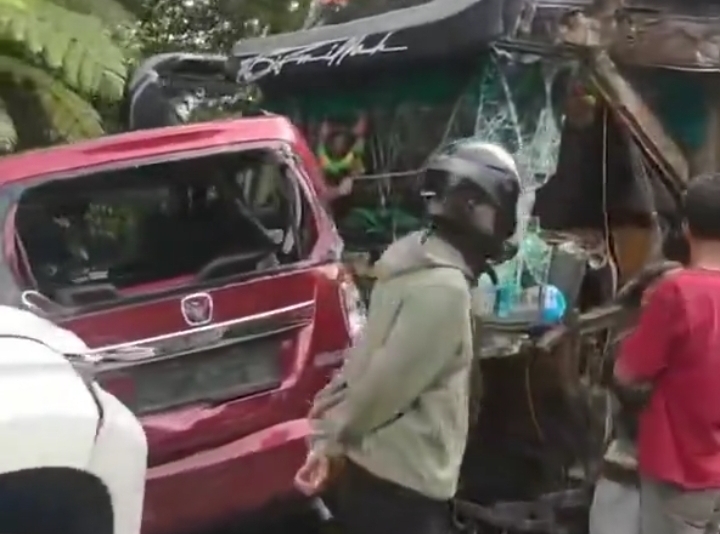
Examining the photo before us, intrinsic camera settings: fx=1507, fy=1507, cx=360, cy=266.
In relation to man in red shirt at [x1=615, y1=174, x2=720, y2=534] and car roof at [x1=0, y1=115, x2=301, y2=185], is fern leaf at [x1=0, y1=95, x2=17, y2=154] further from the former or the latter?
man in red shirt at [x1=615, y1=174, x2=720, y2=534]

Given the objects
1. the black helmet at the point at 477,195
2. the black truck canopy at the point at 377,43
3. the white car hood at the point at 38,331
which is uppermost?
the black truck canopy at the point at 377,43

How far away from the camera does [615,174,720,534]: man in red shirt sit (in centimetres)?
381

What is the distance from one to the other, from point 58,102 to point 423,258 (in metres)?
1.08

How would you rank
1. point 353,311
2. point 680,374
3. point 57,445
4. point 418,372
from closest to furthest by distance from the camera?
point 57,445 → point 418,372 → point 680,374 → point 353,311

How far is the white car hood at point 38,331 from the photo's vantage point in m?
3.47

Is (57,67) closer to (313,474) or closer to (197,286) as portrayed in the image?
(197,286)

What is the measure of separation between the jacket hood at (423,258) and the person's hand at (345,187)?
787 millimetres

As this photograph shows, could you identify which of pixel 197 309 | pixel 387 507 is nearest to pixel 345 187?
pixel 197 309

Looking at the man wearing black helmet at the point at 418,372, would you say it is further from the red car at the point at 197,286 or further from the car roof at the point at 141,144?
the car roof at the point at 141,144

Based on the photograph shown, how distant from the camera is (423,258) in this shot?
136 inches

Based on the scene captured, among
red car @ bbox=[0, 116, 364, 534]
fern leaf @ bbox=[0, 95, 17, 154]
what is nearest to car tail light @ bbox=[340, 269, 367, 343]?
red car @ bbox=[0, 116, 364, 534]

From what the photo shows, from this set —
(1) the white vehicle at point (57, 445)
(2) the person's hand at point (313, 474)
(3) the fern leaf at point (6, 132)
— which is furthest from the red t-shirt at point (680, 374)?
(3) the fern leaf at point (6, 132)

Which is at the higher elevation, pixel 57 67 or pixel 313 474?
pixel 57 67

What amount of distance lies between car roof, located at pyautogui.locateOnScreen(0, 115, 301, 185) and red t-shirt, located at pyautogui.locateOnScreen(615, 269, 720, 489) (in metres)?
1.13
